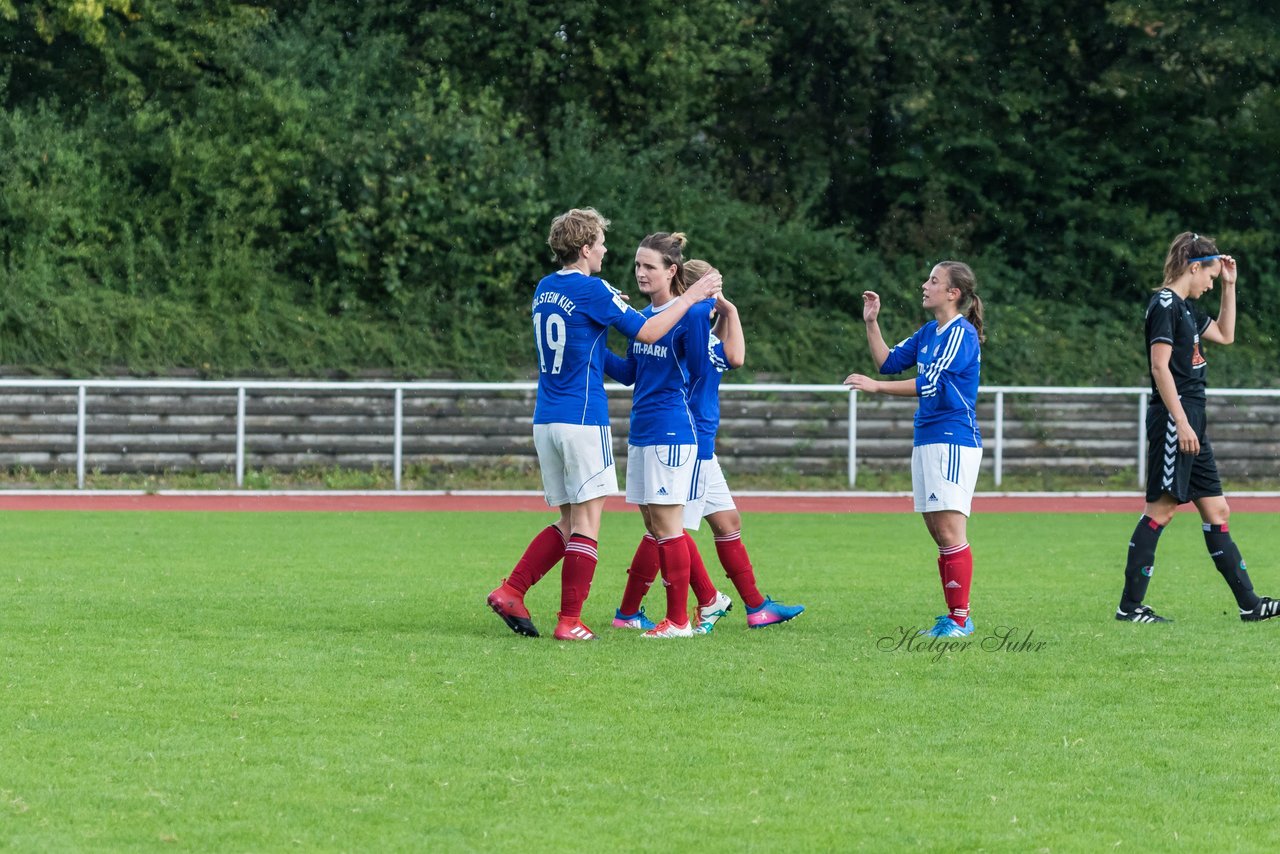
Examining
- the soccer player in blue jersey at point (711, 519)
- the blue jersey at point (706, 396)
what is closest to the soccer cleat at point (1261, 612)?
the soccer player in blue jersey at point (711, 519)

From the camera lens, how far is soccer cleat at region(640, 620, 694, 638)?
27.4 ft

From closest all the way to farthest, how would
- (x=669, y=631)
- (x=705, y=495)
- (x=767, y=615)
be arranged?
(x=669, y=631) → (x=705, y=495) → (x=767, y=615)

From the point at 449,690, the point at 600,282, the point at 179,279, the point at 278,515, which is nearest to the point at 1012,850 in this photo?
the point at 449,690

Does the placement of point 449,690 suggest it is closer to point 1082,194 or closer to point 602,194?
point 602,194

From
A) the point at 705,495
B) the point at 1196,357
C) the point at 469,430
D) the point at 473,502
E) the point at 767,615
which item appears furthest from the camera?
the point at 469,430

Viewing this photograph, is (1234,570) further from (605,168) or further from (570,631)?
(605,168)

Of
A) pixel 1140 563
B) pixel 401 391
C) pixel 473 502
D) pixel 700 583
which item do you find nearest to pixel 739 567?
pixel 700 583

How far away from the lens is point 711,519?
891 cm

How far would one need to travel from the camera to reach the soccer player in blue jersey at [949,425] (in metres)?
8.39

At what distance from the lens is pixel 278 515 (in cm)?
1673

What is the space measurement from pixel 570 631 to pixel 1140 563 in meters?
3.09

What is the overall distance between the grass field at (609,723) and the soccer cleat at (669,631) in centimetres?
19

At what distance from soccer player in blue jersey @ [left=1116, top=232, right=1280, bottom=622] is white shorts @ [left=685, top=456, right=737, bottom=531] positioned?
7.03ft

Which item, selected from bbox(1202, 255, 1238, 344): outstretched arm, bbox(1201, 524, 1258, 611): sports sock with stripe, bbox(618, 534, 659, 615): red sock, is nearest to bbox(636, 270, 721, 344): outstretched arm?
bbox(618, 534, 659, 615): red sock
